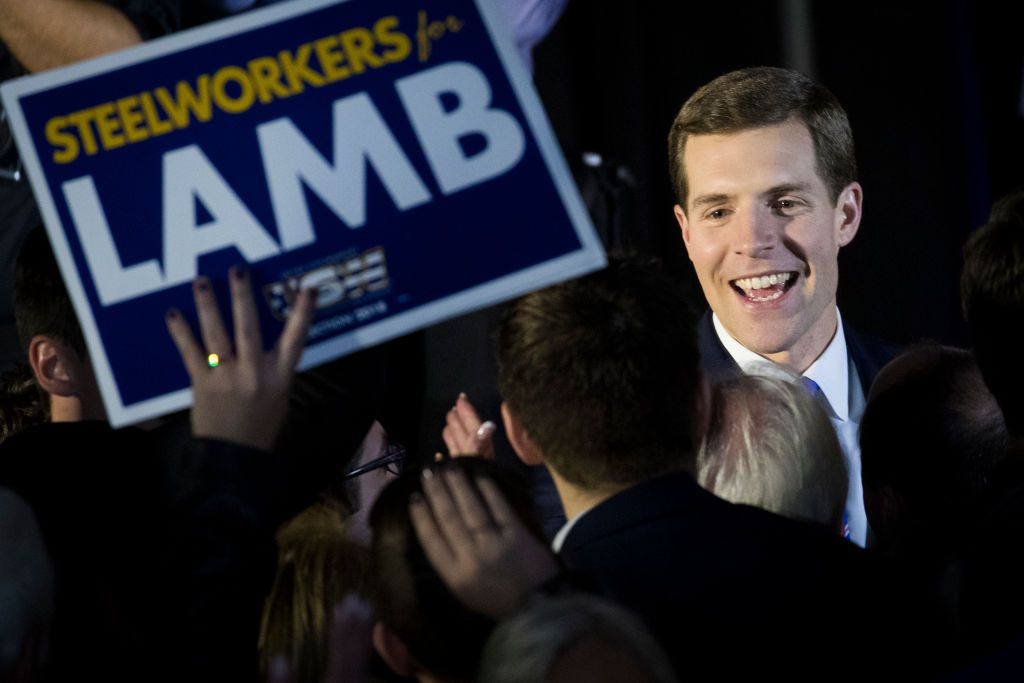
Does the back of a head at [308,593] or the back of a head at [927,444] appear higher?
the back of a head at [308,593]

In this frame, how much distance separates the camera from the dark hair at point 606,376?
6.03 feet

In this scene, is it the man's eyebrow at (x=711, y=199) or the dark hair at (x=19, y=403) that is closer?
the dark hair at (x=19, y=403)

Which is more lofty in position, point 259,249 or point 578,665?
point 259,249

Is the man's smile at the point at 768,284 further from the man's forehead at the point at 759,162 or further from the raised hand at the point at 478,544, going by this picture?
the raised hand at the point at 478,544

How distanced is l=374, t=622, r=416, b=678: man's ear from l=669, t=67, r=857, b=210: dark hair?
145 cm

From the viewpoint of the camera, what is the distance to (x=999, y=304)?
233 cm

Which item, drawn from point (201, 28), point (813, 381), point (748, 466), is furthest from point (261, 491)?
point (813, 381)

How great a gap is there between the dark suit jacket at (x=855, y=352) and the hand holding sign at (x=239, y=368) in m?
1.32

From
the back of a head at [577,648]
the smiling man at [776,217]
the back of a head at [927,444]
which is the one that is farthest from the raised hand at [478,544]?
the smiling man at [776,217]

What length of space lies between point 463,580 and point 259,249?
1.41 feet

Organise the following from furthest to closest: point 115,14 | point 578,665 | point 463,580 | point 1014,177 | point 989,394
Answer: point 1014,177
point 989,394
point 115,14
point 463,580
point 578,665

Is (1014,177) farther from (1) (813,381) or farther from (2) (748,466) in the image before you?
(2) (748,466)

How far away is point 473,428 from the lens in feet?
8.12

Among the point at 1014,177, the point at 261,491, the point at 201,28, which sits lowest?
the point at 1014,177
